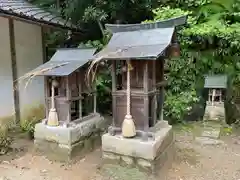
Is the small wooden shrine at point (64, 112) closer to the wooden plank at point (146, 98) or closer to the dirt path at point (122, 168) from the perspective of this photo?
the dirt path at point (122, 168)

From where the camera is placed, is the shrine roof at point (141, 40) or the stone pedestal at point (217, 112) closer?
the shrine roof at point (141, 40)

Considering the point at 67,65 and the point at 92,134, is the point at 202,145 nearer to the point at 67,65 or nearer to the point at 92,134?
the point at 92,134

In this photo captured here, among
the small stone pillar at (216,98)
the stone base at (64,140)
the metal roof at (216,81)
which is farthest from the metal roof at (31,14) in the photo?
the small stone pillar at (216,98)

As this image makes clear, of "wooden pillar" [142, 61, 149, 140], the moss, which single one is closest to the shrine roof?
"wooden pillar" [142, 61, 149, 140]

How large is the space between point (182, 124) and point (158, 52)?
3581 millimetres

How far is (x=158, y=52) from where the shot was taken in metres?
3.67

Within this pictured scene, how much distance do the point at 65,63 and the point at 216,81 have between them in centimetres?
368

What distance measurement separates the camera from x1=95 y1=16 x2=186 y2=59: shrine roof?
381 cm

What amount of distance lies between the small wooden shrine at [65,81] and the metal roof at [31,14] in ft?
5.03

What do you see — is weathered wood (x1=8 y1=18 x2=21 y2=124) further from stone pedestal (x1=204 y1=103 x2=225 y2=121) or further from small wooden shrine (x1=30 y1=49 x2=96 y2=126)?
stone pedestal (x1=204 y1=103 x2=225 y2=121)

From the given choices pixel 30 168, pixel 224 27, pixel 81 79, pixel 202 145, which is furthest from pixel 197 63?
pixel 30 168

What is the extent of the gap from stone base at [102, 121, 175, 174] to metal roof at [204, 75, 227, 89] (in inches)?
105

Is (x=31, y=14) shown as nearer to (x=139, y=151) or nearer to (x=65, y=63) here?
(x=65, y=63)

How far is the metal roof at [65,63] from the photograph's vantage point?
462cm
